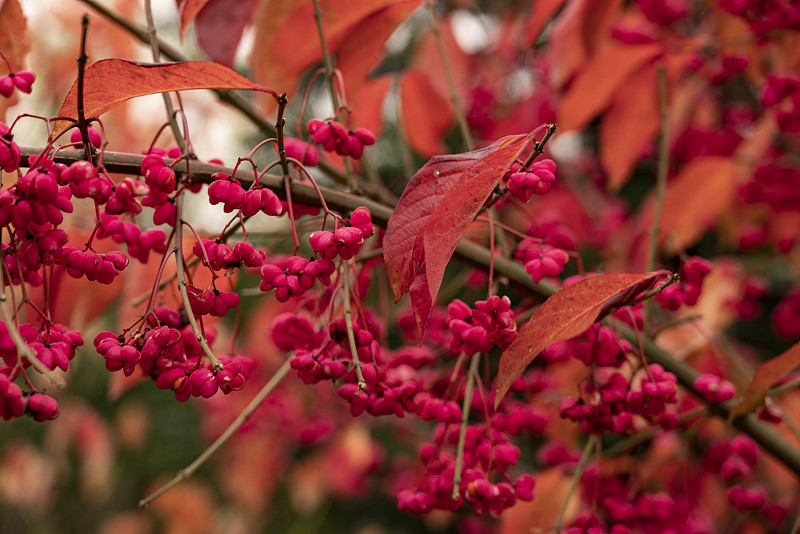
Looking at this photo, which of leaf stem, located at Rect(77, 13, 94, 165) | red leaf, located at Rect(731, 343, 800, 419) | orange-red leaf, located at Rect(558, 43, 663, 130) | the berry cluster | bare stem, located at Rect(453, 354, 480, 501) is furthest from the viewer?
orange-red leaf, located at Rect(558, 43, 663, 130)

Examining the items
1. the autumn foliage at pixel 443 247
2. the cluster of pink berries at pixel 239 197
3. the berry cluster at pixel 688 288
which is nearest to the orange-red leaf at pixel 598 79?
the autumn foliage at pixel 443 247

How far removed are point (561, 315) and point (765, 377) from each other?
1.23 feet

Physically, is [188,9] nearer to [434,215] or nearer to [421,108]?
[434,215]

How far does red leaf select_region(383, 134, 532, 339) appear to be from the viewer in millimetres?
561

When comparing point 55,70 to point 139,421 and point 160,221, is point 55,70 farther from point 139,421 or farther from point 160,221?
point 139,421

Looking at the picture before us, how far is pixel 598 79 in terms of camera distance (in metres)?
1.34

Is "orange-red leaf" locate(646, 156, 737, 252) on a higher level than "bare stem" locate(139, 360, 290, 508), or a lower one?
lower

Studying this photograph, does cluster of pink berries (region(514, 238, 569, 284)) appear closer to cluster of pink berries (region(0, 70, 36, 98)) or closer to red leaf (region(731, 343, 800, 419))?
red leaf (region(731, 343, 800, 419))

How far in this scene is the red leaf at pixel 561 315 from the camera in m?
0.60

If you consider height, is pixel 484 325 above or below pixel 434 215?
below

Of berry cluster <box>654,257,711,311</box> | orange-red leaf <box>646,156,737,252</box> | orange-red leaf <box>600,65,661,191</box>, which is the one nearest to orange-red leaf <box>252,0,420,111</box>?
berry cluster <box>654,257,711,311</box>

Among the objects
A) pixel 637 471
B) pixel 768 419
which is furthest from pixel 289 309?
pixel 768 419

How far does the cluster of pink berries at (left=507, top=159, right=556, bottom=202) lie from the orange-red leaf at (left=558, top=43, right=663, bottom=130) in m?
0.75

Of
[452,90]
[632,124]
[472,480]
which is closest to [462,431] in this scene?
[472,480]
